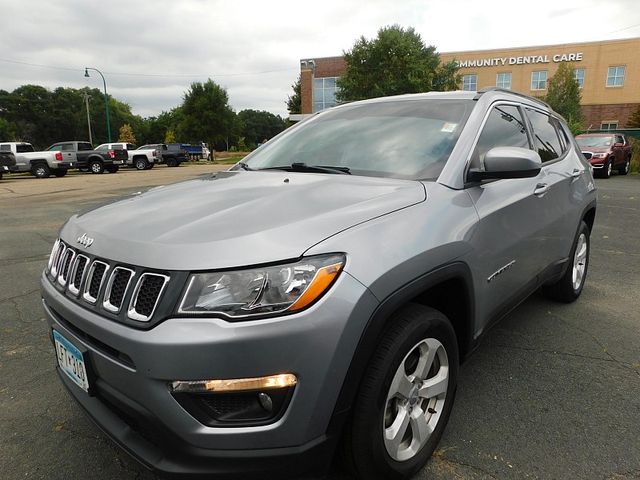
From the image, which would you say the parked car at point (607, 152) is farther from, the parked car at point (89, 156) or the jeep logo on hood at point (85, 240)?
the parked car at point (89, 156)

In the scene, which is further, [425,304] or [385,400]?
[425,304]

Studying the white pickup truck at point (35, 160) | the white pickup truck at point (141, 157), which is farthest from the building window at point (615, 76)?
the white pickup truck at point (35, 160)

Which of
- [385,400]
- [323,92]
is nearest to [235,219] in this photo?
[385,400]

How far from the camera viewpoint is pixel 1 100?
3209 inches

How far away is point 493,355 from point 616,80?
47031 millimetres

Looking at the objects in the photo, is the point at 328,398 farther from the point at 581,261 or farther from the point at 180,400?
the point at 581,261

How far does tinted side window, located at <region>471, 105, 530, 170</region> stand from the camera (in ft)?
8.23

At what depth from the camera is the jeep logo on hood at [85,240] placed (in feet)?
5.97

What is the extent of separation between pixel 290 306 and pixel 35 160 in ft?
84.0

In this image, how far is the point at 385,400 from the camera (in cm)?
170

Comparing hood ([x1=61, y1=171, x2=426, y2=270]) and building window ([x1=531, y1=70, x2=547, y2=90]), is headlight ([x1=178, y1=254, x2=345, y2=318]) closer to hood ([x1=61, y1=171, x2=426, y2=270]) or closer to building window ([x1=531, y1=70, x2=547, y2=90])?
hood ([x1=61, y1=171, x2=426, y2=270])

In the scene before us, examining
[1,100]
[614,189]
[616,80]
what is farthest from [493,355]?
[1,100]

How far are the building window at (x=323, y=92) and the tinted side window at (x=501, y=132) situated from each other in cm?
4509

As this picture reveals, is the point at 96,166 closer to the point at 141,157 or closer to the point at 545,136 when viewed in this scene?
the point at 141,157
